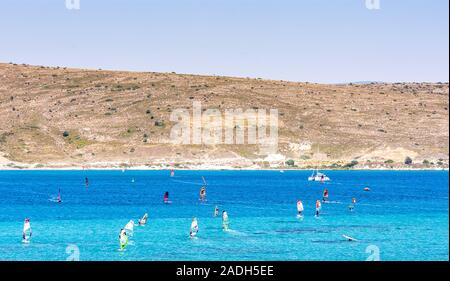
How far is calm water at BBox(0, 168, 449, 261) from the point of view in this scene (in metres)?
50.4

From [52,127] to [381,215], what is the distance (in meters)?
129

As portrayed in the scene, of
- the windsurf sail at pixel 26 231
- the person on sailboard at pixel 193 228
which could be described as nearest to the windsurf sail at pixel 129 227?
the person on sailboard at pixel 193 228

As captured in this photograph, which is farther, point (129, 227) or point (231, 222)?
point (231, 222)

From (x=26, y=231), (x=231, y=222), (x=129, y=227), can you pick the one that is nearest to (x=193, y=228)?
(x=129, y=227)

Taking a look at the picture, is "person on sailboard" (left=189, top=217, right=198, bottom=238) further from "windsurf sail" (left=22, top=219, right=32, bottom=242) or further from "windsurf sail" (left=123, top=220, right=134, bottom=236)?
"windsurf sail" (left=22, top=219, right=32, bottom=242)

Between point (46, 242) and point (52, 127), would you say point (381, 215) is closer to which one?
point (46, 242)

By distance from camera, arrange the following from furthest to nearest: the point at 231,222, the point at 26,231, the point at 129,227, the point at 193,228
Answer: the point at 231,222
the point at 193,228
the point at 129,227
the point at 26,231

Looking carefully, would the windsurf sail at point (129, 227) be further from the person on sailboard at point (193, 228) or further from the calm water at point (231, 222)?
the person on sailboard at point (193, 228)

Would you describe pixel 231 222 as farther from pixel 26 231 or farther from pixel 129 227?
pixel 26 231

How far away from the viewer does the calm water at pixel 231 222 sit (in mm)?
50375

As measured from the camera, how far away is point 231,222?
7188 cm

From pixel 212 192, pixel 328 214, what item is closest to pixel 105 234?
pixel 328 214

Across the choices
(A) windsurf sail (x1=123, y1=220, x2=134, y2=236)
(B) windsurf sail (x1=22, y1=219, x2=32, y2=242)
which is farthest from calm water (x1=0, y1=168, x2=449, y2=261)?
(A) windsurf sail (x1=123, y1=220, x2=134, y2=236)
